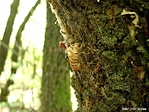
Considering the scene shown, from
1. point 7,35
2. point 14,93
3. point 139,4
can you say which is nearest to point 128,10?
point 139,4

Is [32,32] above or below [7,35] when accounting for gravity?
above

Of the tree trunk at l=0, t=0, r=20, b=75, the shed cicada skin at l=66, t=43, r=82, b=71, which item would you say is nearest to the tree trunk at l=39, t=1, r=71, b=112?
the tree trunk at l=0, t=0, r=20, b=75

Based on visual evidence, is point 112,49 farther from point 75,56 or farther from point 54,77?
point 54,77

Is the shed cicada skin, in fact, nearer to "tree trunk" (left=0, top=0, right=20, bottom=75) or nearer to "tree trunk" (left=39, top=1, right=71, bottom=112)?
"tree trunk" (left=0, top=0, right=20, bottom=75)

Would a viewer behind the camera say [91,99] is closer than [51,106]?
Yes

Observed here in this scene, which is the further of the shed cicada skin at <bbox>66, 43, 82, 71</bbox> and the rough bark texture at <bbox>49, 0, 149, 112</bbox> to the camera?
the shed cicada skin at <bbox>66, 43, 82, 71</bbox>

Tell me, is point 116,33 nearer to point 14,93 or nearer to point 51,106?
point 51,106

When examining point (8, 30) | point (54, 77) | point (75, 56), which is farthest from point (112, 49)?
point (54, 77)
